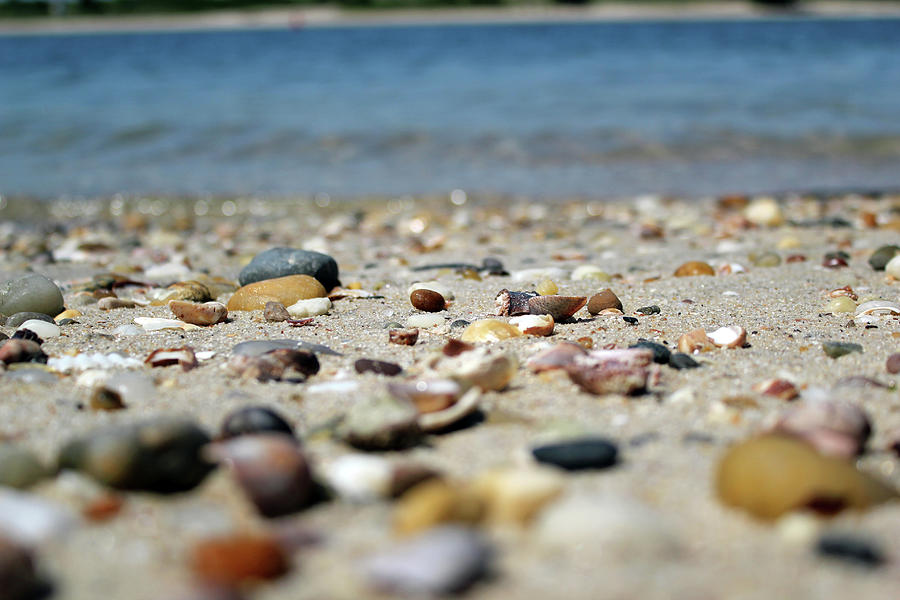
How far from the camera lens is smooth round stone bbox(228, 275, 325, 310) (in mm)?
2523

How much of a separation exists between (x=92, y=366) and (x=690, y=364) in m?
1.34

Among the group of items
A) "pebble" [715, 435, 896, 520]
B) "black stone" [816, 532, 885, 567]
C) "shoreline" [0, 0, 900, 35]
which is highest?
"shoreline" [0, 0, 900, 35]

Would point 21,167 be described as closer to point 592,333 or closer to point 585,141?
point 585,141

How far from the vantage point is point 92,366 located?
5.97 ft

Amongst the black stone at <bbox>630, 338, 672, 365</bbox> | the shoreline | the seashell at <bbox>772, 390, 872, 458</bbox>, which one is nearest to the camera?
the seashell at <bbox>772, 390, 872, 458</bbox>

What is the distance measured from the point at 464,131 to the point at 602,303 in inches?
228

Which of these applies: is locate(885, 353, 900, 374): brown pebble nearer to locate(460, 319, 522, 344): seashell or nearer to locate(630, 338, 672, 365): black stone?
locate(630, 338, 672, 365): black stone

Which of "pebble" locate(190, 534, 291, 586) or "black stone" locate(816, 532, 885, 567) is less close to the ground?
"black stone" locate(816, 532, 885, 567)

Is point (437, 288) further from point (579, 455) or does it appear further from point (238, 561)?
point (238, 561)

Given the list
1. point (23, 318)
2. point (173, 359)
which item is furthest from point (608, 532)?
point (23, 318)

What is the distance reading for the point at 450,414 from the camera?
1.43 meters

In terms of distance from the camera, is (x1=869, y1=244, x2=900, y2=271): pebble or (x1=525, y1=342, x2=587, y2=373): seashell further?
(x1=869, y1=244, x2=900, y2=271): pebble

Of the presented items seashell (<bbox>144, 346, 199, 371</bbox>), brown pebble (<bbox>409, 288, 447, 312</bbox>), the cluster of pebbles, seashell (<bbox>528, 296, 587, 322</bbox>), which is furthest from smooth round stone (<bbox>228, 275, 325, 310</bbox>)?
seashell (<bbox>528, 296, 587, 322</bbox>)

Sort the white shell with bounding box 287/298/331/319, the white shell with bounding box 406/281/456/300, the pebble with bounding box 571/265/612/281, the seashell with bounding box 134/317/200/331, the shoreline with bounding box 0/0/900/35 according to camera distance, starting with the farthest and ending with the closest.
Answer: the shoreline with bounding box 0/0/900/35 < the pebble with bounding box 571/265/612/281 < the white shell with bounding box 406/281/456/300 < the white shell with bounding box 287/298/331/319 < the seashell with bounding box 134/317/200/331
